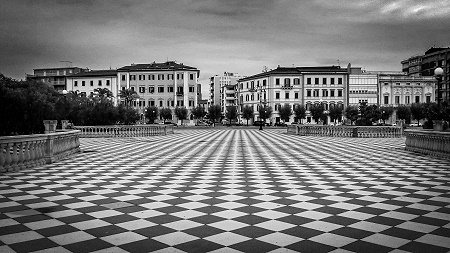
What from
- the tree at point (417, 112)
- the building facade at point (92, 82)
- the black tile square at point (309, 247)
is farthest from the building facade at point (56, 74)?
the black tile square at point (309, 247)

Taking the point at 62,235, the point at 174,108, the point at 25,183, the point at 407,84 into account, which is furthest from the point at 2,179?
the point at 407,84

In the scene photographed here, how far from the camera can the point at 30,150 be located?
13.4 m

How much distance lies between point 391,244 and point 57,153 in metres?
13.9

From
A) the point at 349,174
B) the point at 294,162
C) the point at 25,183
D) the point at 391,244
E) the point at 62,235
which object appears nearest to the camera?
the point at 391,244

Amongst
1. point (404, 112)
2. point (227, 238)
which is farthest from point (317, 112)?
point (227, 238)

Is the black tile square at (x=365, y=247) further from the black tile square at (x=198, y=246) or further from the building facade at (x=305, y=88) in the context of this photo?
the building facade at (x=305, y=88)

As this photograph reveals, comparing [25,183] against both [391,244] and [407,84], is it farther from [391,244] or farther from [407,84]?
[407,84]

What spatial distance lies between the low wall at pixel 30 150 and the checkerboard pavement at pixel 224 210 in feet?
1.92

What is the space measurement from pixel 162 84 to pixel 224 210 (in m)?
91.1

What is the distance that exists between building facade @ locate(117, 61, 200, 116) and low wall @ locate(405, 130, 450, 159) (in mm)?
78059

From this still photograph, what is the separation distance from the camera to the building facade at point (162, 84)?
95375mm

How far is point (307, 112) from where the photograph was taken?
95750 millimetres

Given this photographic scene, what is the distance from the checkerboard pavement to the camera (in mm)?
5309

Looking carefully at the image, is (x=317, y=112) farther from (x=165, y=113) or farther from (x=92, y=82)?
(x=92, y=82)
